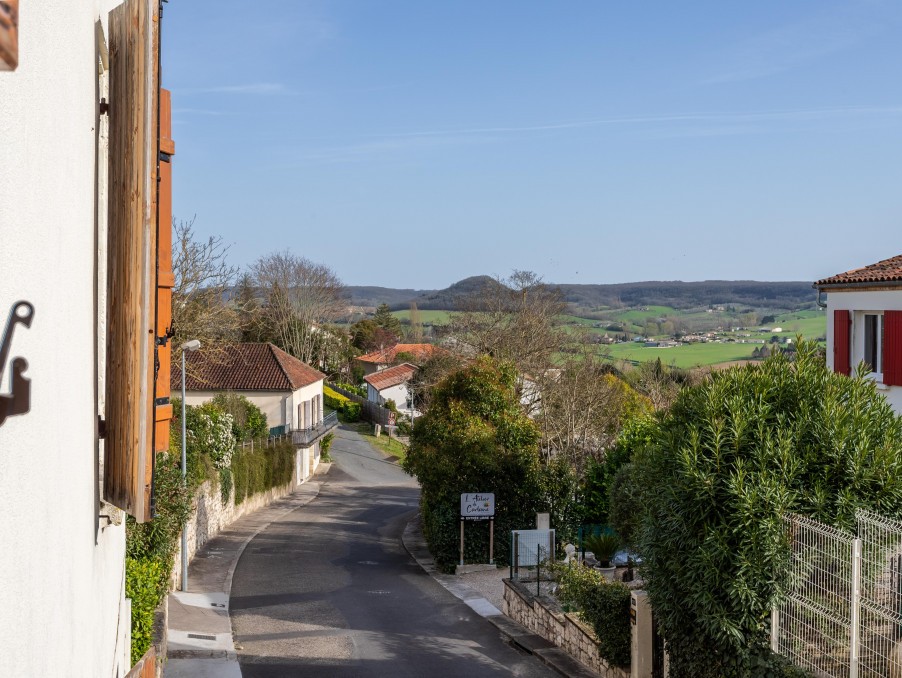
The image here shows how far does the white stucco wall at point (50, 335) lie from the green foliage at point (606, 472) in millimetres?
21114

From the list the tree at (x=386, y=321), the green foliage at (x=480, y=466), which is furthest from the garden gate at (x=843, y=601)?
the tree at (x=386, y=321)

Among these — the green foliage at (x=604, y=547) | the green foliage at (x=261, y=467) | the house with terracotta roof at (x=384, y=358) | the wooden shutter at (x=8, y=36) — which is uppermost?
the wooden shutter at (x=8, y=36)

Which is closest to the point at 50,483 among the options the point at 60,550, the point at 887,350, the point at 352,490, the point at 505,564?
the point at 60,550

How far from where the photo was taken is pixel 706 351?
249 ft

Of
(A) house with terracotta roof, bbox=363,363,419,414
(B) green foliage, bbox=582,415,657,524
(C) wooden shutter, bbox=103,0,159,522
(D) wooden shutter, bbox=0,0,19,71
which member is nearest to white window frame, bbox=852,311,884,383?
(B) green foliage, bbox=582,415,657,524

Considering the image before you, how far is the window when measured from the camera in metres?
17.3

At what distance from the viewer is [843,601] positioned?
884cm

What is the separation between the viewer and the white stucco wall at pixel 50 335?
6.64 ft

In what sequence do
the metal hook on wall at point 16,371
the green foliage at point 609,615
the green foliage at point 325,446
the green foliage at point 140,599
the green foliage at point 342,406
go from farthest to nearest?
the green foliage at point 342,406, the green foliage at point 325,446, the green foliage at point 609,615, the green foliage at point 140,599, the metal hook on wall at point 16,371

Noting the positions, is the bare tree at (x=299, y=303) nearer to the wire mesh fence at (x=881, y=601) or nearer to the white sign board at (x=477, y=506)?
the white sign board at (x=477, y=506)

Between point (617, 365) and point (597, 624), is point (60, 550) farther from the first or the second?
point (617, 365)

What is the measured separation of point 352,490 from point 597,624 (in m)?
32.4

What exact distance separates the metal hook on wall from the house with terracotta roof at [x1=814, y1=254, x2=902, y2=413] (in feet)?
53.3

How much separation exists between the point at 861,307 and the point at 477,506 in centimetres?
1177
